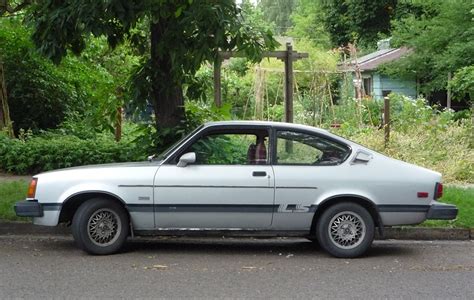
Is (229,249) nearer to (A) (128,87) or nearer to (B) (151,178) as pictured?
(B) (151,178)

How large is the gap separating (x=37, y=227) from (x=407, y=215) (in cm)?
483

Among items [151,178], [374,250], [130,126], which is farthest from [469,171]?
[130,126]

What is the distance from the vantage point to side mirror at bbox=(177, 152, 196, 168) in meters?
7.72

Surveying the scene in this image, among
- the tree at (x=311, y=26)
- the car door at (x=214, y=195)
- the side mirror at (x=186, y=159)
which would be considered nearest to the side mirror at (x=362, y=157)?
the car door at (x=214, y=195)

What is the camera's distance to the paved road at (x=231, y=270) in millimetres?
6320

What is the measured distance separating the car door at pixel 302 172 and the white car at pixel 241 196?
0.04ft

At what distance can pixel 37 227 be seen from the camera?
926cm

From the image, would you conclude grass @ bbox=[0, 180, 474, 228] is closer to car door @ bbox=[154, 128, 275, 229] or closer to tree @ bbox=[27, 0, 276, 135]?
tree @ bbox=[27, 0, 276, 135]

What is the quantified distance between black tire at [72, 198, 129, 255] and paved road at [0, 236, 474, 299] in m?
0.14

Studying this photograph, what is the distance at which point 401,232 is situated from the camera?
924cm

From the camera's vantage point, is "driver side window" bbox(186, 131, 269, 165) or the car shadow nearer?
"driver side window" bbox(186, 131, 269, 165)

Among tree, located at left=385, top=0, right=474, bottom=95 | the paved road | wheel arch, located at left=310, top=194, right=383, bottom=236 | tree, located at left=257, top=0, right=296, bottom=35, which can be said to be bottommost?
the paved road

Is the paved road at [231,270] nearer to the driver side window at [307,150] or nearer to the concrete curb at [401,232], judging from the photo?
the concrete curb at [401,232]

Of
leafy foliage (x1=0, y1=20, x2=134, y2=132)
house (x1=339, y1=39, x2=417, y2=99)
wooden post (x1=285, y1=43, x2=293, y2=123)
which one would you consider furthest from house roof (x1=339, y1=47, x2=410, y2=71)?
wooden post (x1=285, y1=43, x2=293, y2=123)
